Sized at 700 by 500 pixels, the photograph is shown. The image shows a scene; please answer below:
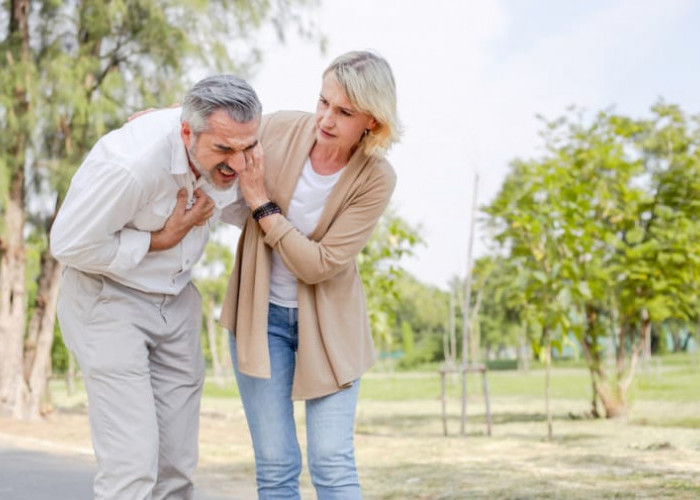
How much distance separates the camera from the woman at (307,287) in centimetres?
289

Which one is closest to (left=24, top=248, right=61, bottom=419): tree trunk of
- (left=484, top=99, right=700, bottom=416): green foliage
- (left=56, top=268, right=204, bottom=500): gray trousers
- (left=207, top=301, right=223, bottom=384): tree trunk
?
(left=484, top=99, right=700, bottom=416): green foliage

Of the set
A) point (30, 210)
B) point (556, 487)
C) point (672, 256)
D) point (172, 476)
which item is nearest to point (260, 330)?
point (172, 476)

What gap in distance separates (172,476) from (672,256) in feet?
24.4

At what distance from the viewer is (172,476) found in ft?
10.2

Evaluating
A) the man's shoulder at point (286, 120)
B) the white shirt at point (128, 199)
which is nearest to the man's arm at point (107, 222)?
the white shirt at point (128, 199)

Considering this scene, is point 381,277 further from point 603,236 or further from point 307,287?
point 307,287

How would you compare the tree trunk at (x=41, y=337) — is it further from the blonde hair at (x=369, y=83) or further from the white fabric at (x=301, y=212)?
the blonde hair at (x=369, y=83)

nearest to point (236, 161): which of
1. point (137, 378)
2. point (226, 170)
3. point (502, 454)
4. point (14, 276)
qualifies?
point (226, 170)

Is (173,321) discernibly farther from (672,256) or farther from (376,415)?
(376,415)

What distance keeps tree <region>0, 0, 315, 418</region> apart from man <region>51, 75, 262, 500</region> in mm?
8189

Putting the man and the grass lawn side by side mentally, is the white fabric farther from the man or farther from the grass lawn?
the grass lawn

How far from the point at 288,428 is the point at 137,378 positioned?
19.2 inches

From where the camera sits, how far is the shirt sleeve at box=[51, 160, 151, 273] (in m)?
2.71

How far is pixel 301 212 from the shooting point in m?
3.01
